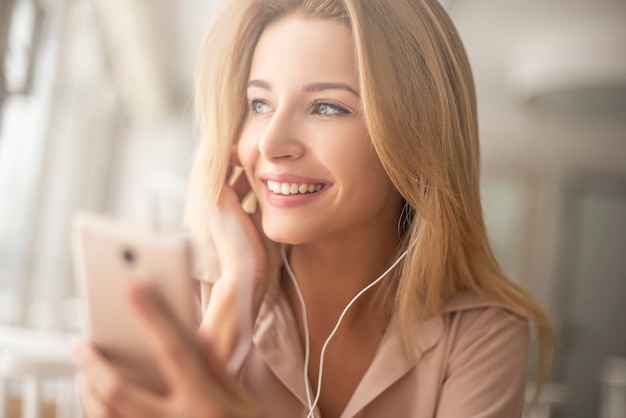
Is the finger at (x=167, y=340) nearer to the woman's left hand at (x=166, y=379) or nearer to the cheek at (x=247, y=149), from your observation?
the woman's left hand at (x=166, y=379)

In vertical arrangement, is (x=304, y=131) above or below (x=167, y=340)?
above

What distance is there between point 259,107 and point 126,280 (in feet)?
0.54

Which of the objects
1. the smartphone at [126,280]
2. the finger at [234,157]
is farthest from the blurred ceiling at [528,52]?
the smartphone at [126,280]

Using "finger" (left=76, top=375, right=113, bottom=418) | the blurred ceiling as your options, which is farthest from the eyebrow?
"finger" (left=76, top=375, right=113, bottom=418)

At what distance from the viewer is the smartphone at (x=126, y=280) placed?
0.96ft

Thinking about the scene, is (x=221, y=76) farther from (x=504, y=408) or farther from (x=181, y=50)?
(x=504, y=408)

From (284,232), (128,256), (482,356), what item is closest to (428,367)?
(482,356)

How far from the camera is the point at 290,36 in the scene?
0.39 metres

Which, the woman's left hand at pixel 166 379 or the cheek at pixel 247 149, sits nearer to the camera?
the woman's left hand at pixel 166 379

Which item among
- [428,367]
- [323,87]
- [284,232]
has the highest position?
[323,87]

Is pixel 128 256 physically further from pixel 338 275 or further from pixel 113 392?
pixel 338 275

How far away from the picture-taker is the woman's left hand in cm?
30

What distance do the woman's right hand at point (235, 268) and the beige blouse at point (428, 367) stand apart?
1.3 inches

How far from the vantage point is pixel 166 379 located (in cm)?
31
